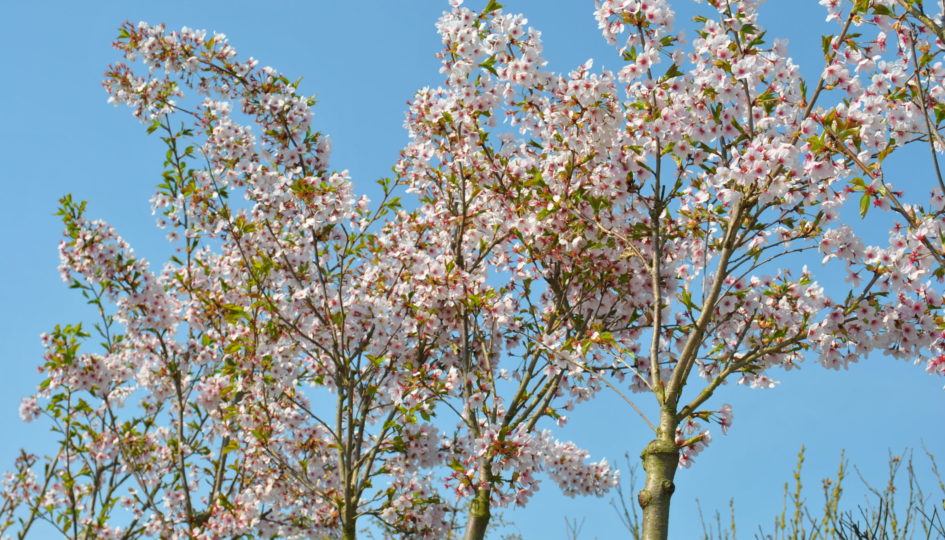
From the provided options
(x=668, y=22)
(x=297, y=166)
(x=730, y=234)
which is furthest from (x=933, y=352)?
(x=297, y=166)

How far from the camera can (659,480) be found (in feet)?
17.5

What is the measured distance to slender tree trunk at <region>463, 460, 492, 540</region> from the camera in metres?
6.59

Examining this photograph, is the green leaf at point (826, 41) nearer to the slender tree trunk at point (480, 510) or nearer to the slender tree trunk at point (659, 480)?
the slender tree trunk at point (659, 480)

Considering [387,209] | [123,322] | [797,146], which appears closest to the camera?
[797,146]

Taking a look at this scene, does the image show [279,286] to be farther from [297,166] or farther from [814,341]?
[814,341]

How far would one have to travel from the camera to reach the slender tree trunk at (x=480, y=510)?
259 inches

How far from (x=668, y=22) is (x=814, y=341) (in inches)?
98.1

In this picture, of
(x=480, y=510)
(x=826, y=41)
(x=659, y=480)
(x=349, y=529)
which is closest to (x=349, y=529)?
(x=349, y=529)

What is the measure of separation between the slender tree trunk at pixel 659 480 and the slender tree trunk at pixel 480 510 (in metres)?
1.49

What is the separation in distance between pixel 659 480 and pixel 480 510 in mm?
1740

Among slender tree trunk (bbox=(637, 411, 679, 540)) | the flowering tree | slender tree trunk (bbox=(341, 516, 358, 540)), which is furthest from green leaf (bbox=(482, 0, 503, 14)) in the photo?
slender tree trunk (bbox=(341, 516, 358, 540))

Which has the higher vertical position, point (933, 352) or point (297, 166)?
point (297, 166)

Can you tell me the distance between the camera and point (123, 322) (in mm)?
8062

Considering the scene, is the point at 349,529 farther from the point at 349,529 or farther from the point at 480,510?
the point at 480,510
